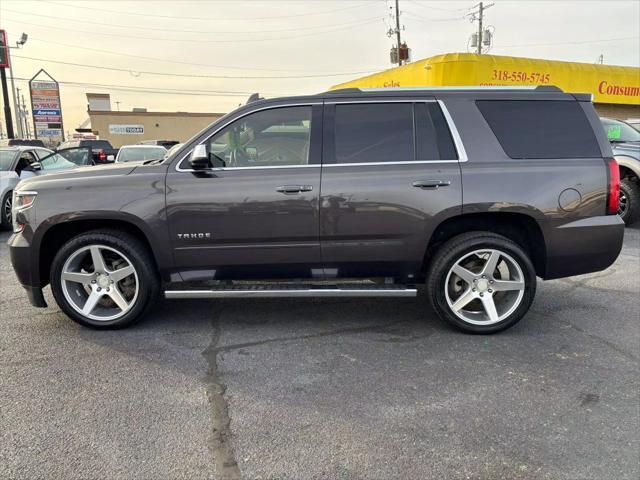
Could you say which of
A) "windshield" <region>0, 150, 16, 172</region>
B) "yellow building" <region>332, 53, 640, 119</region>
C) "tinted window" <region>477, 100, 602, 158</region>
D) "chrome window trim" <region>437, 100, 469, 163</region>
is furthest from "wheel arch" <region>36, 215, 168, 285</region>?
"yellow building" <region>332, 53, 640, 119</region>

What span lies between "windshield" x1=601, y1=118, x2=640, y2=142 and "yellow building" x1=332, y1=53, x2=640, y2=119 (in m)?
4.70

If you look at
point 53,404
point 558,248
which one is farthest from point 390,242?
point 53,404

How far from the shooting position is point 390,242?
3.97 m

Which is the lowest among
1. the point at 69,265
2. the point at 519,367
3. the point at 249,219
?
the point at 519,367

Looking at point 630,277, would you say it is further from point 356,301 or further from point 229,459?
point 229,459

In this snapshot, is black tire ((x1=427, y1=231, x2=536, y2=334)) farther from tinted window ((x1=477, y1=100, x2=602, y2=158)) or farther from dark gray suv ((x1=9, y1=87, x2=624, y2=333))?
tinted window ((x1=477, y1=100, x2=602, y2=158))

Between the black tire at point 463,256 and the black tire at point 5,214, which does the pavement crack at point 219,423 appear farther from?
the black tire at point 5,214

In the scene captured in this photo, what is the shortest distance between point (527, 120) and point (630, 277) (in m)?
2.98

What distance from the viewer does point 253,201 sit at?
12.7 feet

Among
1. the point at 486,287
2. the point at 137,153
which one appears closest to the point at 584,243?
the point at 486,287

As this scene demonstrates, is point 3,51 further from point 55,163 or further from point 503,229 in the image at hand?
point 503,229

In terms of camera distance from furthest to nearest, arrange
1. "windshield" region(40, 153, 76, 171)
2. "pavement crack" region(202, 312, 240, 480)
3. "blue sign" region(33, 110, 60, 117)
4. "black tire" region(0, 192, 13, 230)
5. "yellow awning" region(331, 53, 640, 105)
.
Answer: "blue sign" region(33, 110, 60, 117) → "yellow awning" region(331, 53, 640, 105) → "windshield" region(40, 153, 76, 171) → "black tire" region(0, 192, 13, 230) → "pavement crack" region(202, 312, 240, 480)

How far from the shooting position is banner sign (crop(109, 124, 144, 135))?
47.3 metres

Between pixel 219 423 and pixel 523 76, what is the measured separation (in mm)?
17386
